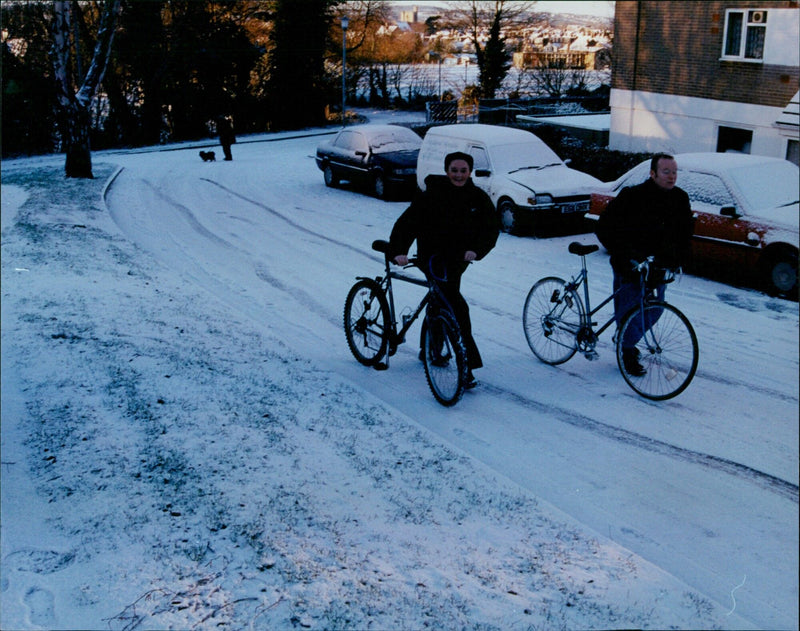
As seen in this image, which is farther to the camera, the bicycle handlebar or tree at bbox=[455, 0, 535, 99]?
tree at bbox=[455, 0, 535, 99]

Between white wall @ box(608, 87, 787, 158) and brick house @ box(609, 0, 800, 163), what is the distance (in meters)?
0.02

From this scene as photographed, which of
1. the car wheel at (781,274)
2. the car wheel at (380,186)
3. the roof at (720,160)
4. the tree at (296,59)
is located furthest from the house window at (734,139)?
the tree at (296,59)

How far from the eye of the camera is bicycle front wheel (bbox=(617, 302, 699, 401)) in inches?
246

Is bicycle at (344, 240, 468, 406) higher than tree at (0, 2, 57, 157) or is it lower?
lower

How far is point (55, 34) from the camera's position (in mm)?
19391

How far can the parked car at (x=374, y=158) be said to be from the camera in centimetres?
1809

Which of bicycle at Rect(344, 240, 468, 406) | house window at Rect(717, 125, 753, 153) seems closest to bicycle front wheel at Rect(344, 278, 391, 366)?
bicycle at Rect(344, 240, 468, 406)

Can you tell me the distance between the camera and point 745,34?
63.4 feet

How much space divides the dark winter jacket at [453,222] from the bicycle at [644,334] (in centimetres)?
69

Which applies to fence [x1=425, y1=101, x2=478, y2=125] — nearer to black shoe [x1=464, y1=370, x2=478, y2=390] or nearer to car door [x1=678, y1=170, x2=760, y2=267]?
car door [x1=678, y1=170, x2=760, y2=267]

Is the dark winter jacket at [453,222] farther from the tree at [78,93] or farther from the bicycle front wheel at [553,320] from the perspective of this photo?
the tree at [78,93]

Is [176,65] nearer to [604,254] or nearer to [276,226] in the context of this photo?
[276,226]

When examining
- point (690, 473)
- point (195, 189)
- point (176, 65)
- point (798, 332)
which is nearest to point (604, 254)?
point (798, 332)

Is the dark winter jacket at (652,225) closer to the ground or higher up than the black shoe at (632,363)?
higher up
